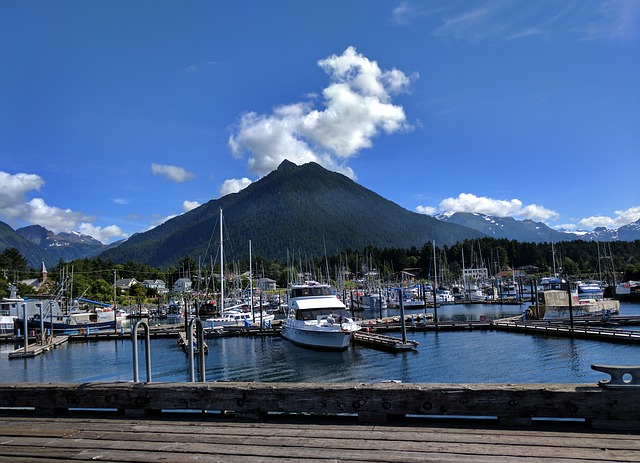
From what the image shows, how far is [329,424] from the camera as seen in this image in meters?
6.03

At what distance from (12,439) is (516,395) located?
6196 mm

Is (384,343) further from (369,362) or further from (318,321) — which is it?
(318,321)

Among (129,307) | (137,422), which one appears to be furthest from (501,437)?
(129,307)

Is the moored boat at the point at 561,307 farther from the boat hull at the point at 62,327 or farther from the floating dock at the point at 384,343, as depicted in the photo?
the boat hull at the point at 62,327

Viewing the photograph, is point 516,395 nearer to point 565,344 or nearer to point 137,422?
point 137,422

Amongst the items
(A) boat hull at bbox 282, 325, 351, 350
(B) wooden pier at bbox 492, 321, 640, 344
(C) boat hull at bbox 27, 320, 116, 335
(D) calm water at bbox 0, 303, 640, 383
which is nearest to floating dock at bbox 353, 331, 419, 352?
(D) calm water at bbox 0, 303, 640, 383

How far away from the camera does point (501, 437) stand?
530 centimetres

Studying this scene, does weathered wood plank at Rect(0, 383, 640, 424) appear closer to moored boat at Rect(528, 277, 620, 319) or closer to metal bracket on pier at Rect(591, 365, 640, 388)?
metal bracket on pier at Rect(591, 365, 640, 388)

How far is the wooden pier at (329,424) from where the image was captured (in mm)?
5031

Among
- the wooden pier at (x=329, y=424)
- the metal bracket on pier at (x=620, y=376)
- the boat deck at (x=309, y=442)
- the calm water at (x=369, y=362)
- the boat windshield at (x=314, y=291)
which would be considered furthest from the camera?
the boat windshield at (x=314, y=291)

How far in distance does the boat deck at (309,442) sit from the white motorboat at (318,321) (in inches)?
1311

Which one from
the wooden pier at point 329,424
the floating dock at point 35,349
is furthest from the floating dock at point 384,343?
the wooden pier at point 329,424

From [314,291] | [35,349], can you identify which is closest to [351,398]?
[314,291]

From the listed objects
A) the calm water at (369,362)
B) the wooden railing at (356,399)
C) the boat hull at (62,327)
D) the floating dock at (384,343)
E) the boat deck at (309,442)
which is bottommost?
the calm water at (369,362)
